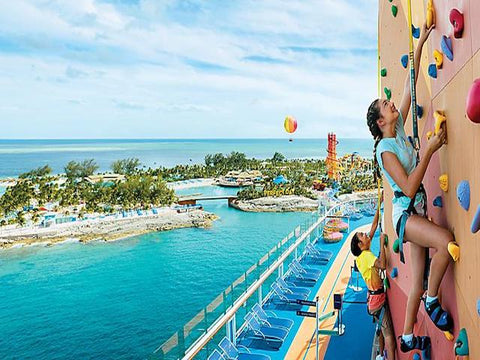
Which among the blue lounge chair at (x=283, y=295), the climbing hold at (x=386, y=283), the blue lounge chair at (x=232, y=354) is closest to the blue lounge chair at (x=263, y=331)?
the blue lounge chair at (x=232, y=354)

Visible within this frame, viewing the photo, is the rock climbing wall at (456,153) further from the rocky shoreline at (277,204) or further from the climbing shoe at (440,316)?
the rocky shoreline at (277,204)

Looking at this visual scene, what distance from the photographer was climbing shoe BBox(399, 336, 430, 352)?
236 centimetres

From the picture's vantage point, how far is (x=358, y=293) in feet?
28.2

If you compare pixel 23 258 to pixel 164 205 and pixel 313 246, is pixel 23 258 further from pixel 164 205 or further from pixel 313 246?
pixel 313 246

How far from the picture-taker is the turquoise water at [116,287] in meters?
13.5

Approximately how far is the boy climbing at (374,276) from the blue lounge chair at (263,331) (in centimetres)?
262

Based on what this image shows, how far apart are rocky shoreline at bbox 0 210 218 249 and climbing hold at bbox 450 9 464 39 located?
27482mm

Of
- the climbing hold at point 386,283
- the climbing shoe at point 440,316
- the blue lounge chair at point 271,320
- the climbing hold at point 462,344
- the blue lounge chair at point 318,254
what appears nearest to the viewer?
the climbing hold at point 462,344

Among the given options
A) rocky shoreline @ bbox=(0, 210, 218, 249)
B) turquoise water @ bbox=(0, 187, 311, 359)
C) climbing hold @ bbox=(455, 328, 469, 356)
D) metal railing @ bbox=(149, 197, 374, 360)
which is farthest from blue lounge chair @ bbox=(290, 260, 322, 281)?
rocky shoreline @ bbox=(0, 210, 218, 249)

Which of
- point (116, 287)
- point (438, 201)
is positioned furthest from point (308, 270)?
point (116, 287)

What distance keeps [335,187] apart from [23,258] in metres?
24.6

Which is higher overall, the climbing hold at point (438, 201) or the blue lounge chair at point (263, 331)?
the climbing hold at point (438, 201)

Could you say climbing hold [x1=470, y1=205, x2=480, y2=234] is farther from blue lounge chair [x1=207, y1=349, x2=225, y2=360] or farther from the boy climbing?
blue lounge chair [x1=207, y1=349, x2=225, y2=360]

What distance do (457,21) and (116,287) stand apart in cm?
1916
